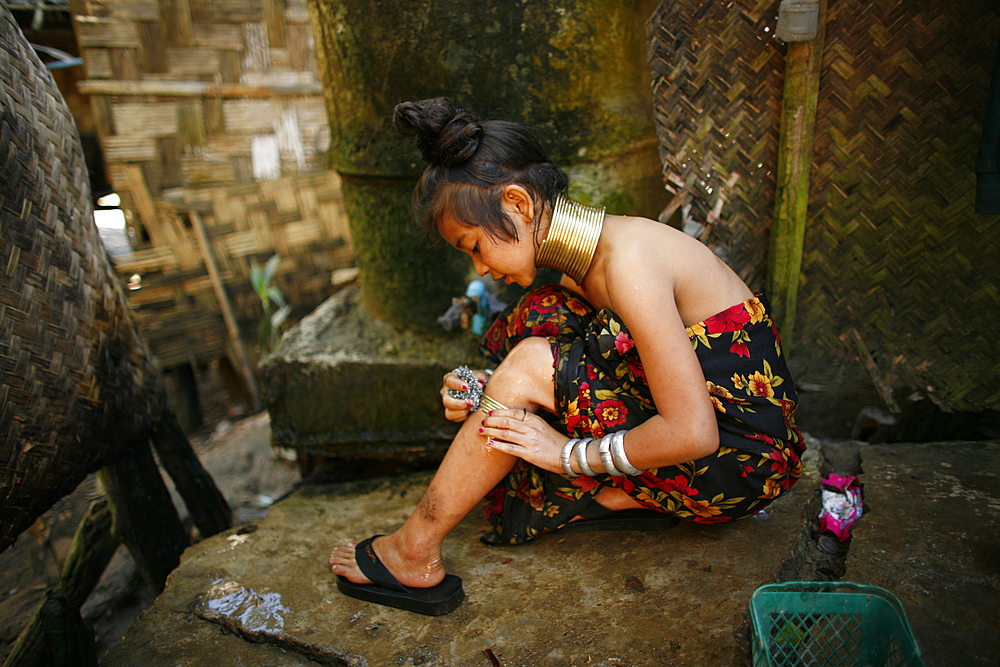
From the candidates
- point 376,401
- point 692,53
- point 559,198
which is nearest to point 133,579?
point 376,401

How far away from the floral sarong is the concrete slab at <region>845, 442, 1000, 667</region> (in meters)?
0.29

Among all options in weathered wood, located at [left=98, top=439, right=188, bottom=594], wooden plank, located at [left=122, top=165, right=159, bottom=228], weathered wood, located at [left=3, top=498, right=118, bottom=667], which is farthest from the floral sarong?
wooden plank, located at [left=122, top=165, right=159, bottom=228]

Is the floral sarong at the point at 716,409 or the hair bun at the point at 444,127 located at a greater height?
the hair bun at the point at 444,127

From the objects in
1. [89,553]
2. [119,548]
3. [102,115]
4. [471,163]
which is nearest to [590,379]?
[471,163]

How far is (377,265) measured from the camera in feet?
8.30

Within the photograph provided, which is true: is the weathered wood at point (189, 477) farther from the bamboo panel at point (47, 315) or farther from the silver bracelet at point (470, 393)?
the silver bracelet at point (470, 393)

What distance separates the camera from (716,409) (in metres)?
1.51

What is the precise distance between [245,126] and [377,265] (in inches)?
86.3

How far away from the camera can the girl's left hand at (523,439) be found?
4.98 feet

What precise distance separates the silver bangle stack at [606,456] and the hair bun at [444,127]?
72 cm

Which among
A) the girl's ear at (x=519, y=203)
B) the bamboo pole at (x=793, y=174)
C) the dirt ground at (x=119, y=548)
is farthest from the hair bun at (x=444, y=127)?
the dirt ground at (x=119, y=548)

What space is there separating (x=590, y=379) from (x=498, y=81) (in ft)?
3.66

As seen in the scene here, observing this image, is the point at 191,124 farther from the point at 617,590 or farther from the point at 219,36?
the point at 617,590

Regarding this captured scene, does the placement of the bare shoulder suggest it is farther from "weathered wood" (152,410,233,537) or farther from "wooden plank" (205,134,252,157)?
"wooden plank" (205,134,252,157)
